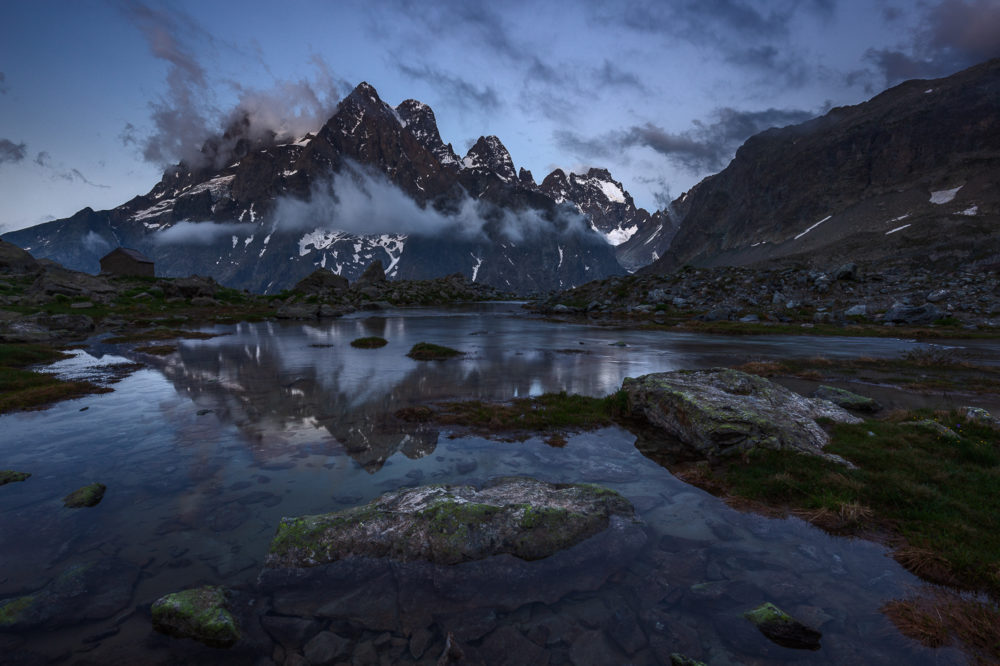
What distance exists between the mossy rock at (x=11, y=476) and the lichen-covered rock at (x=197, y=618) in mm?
8764

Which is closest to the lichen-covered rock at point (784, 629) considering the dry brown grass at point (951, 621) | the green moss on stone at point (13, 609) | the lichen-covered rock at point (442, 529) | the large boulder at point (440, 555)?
the dry brown grass at point (951, 621)

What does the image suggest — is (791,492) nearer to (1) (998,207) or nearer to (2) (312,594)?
(2) (312,594)

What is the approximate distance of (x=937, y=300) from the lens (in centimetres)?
5369

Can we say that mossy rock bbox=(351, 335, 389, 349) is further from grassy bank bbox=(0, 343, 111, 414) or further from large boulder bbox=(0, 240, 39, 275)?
large boulder bbox=(0, 240, 39, 275)

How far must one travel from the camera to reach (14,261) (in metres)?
80.9

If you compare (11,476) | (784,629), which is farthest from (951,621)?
(11,476)

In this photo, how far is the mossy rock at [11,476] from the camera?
10.5m

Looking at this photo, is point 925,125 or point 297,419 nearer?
point 297,419

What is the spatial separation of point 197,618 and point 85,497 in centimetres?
665

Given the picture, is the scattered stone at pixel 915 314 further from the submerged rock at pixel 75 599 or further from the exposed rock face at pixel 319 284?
the exposed rock face at pixel 319 284

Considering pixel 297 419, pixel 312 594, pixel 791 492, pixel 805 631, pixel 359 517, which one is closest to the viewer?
pixel 805 631

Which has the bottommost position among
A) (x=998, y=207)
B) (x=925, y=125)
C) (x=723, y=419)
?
(x=723, y=419)

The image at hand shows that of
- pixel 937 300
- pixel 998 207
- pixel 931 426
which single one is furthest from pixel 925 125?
pixel 931 426

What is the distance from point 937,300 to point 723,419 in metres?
66.6
